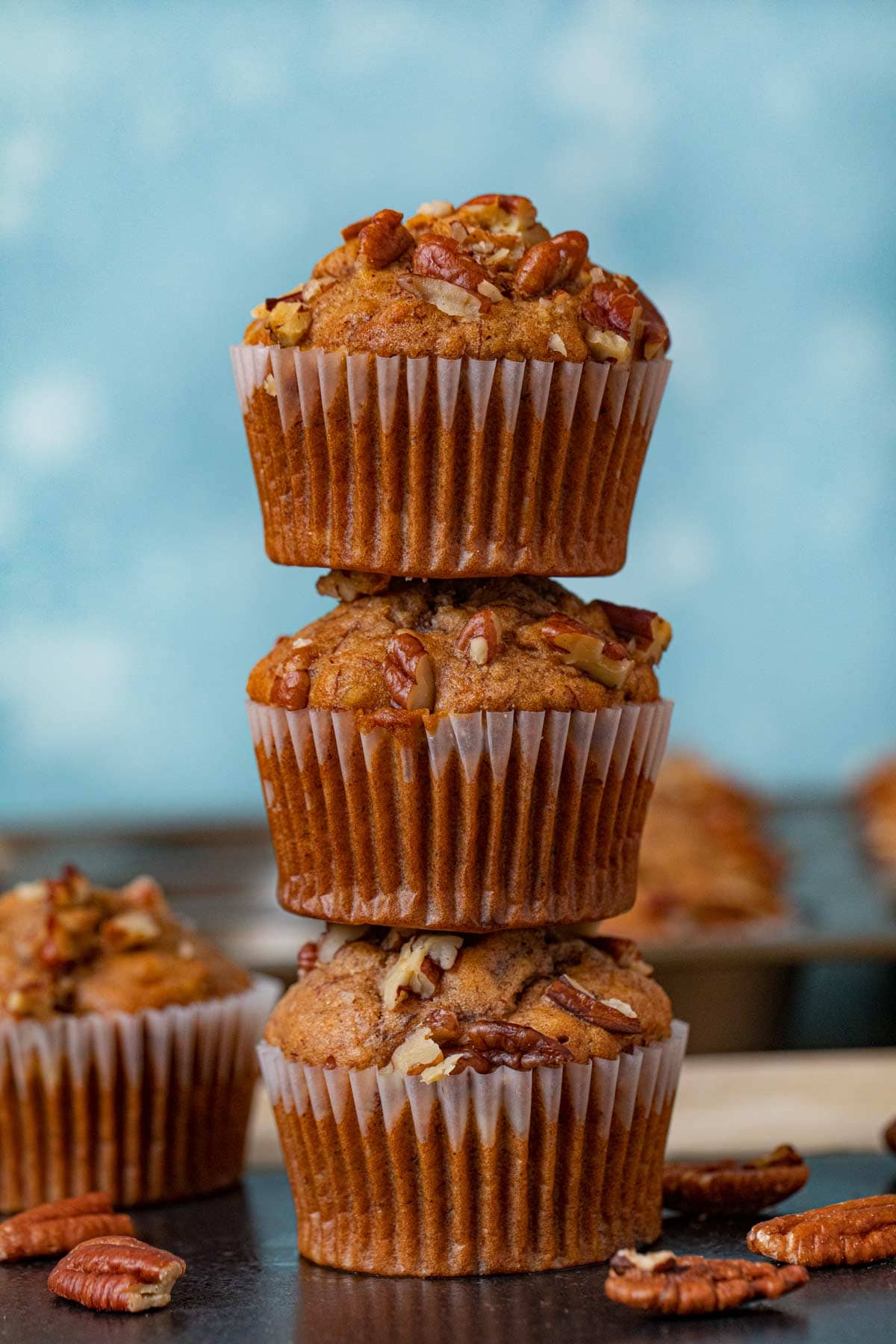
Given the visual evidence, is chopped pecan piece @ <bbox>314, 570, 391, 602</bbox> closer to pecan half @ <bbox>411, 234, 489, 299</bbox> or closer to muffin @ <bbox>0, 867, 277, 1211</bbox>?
pecan half @ <bbox>411, 234, 489, 299</bbox>

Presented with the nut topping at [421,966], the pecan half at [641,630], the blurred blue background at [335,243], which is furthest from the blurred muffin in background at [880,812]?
the nut topping at [421,966]

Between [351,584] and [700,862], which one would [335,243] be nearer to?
[700,862]

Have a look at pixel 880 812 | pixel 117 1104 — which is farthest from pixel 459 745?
pixel 880 812

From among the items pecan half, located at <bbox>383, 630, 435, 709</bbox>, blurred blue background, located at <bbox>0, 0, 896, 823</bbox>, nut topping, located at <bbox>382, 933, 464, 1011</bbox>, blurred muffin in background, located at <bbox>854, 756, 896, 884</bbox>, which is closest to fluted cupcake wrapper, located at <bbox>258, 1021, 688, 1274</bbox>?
nut topping, located at <bbox>382, 933, 464, 1011</bbox>

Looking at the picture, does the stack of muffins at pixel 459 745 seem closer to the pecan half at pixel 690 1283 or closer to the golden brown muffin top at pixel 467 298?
the golden brown muffin top at pixel 467 298

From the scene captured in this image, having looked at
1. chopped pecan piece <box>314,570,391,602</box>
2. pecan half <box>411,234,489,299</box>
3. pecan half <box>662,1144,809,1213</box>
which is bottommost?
pecan half <box>662,1144,809,1213</box>

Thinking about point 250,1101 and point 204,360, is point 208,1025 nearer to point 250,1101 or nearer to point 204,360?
point 250,1101

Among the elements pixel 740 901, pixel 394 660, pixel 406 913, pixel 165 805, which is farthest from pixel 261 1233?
pixel 165 805
